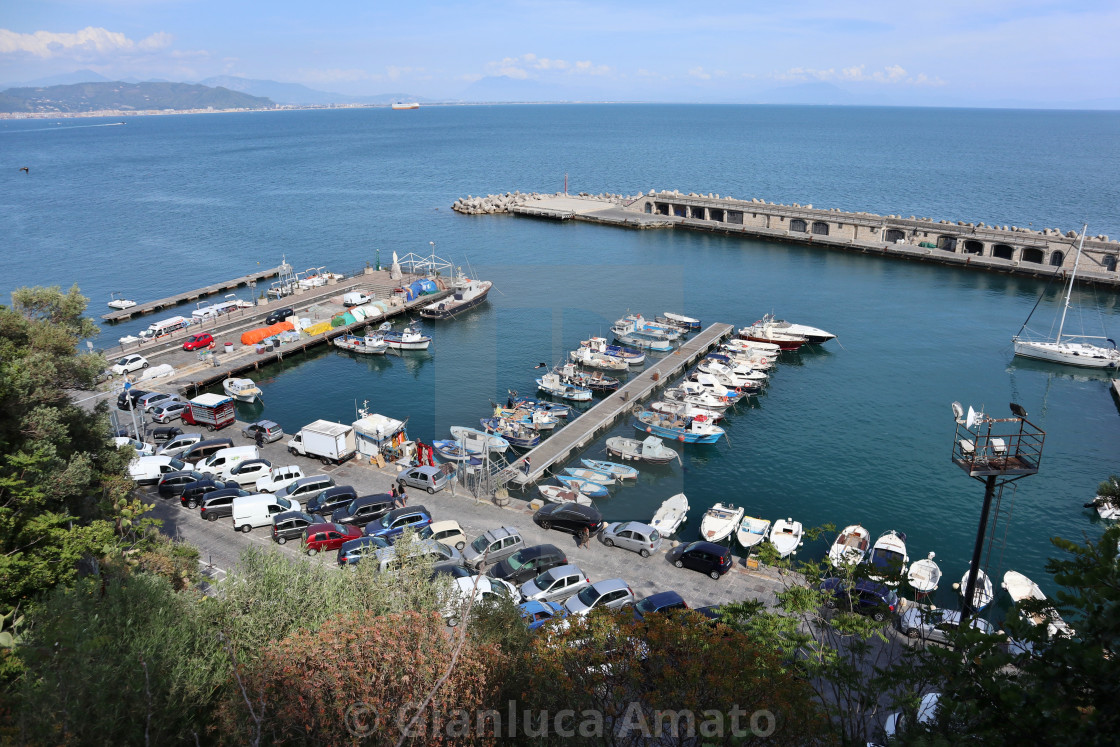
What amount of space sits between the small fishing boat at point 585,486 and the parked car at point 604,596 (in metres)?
10.3

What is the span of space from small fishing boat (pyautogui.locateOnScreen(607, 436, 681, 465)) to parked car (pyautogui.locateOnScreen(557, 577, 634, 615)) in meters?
14.2

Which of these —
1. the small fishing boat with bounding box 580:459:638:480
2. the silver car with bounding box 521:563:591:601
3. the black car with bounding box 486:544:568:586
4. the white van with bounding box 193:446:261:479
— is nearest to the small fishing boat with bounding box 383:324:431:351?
the white van with bounding box 193:446:261:479

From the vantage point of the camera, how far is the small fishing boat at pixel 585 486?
99.5 feet

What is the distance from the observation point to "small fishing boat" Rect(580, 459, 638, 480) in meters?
31.9

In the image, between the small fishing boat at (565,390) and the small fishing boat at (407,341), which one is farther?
the small fishing boat at (407,341)

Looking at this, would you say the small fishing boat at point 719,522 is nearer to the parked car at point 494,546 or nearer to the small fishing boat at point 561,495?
the small fishing boat at point 561,495

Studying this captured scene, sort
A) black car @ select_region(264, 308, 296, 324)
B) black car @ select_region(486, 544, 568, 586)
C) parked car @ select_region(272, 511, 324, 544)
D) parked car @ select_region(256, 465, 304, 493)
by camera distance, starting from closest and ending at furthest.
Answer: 1. black car @ select_region(486, 544, 568, 586)
2. parked car @ select_region(272, 511, 324, 544)
3. parked car @ select_region(256, 465, 304, 493)
4. black car @ select_region(264, 308, 296, 324)

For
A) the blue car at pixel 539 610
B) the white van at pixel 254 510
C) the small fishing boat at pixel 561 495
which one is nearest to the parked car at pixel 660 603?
the blue car at pixel 539 610

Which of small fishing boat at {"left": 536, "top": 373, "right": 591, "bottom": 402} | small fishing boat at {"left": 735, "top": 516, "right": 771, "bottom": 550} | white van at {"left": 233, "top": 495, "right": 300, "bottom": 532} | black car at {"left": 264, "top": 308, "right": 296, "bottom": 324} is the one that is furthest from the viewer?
black car at {"left": 264, "top": 308, "right": 296, "bottom": 324}

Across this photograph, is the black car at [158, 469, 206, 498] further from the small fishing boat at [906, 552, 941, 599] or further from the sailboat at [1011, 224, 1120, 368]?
the sailboat at [1011, 224, 1120, 368]

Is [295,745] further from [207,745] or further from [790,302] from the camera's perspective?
[790,302]

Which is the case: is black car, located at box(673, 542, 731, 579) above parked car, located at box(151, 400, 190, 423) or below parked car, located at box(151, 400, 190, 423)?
above

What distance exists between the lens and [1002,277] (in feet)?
221

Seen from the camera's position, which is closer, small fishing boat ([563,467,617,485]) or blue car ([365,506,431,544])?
blue car ([365,506,431,544])
